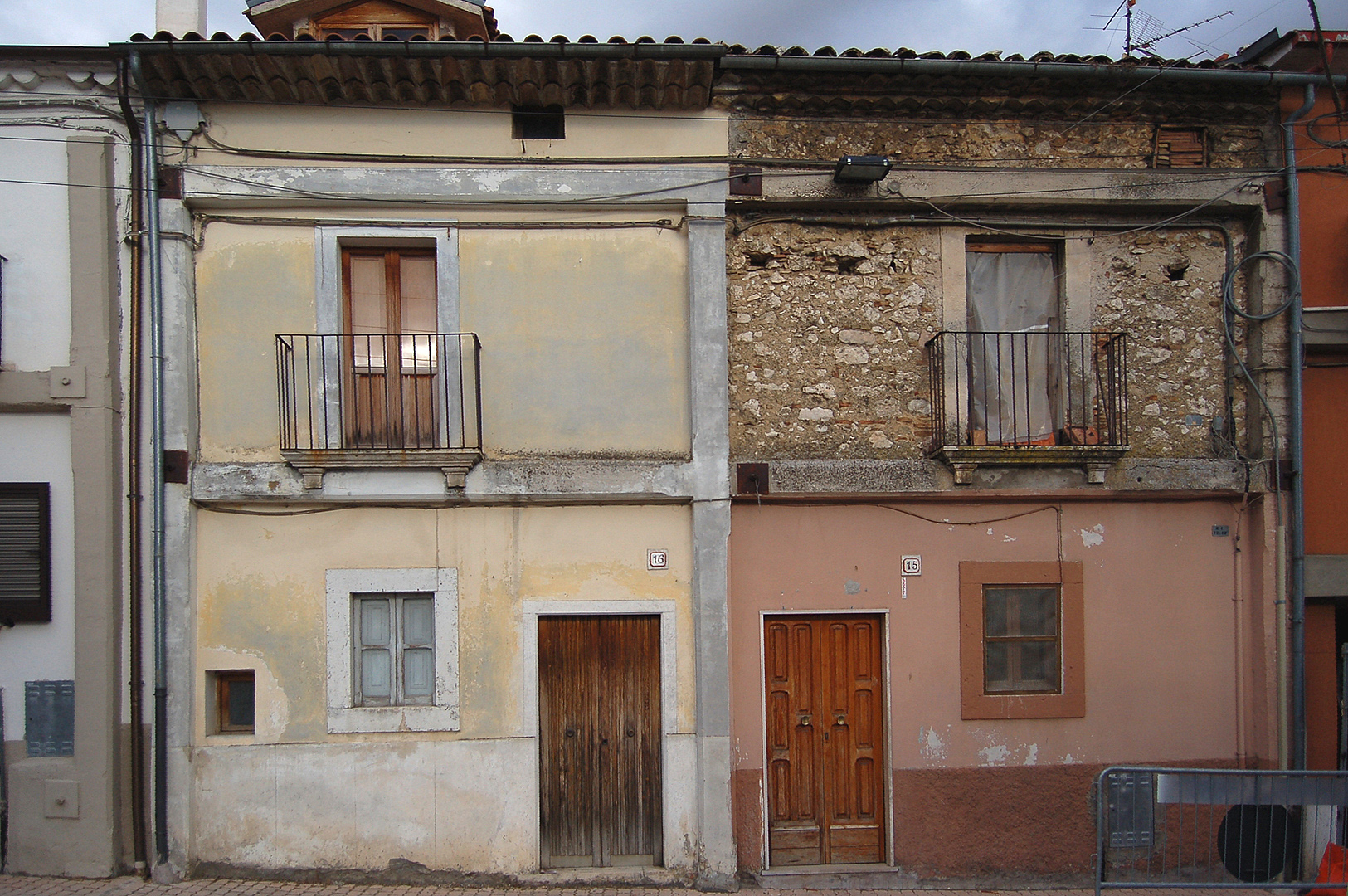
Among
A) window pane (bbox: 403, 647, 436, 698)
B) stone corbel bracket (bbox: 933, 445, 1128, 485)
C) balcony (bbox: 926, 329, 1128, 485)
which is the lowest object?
window pane (bbox: 403, 647, 436, 698)

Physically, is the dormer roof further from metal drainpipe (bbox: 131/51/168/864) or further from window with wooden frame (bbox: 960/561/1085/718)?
window with wooden frame (bbox: 960/561/1085/718)

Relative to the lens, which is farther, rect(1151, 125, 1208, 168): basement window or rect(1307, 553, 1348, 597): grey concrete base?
rect(1151, 125, 1208, 168): basement window

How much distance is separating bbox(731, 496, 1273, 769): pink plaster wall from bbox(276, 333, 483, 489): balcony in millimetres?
2283

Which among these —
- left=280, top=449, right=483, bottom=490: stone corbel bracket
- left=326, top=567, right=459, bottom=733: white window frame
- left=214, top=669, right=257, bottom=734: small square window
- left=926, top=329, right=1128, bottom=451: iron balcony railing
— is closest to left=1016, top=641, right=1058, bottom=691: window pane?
left=926, top=329, right=1128, bottom=451: iron balcony railing

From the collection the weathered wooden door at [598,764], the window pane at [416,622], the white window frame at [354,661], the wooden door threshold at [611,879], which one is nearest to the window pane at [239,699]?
the white window frame at [354,661]

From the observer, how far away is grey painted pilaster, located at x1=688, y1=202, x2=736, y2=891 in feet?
18.4

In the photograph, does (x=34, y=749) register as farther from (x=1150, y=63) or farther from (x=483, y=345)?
(x=1150, y=63)

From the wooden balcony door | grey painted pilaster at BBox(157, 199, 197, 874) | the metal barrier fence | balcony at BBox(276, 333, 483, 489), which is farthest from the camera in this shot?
the wooden balcony door

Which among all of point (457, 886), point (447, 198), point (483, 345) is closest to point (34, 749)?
point (457, 886)

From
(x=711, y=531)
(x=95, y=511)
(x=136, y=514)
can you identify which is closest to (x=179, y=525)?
(x=136, y=514)

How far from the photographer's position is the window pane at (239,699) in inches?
229

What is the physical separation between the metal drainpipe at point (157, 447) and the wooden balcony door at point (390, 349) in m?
1.30

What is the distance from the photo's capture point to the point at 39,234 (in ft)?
18.7

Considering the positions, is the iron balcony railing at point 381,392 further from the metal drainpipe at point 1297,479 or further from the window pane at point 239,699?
the metal drainpipe at point 1297,479
